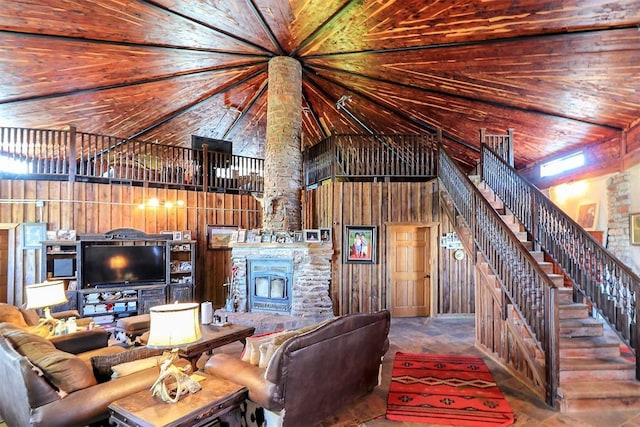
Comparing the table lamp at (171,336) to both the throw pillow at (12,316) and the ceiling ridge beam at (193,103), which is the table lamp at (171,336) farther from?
the ceiling ridge beam at (193,103)

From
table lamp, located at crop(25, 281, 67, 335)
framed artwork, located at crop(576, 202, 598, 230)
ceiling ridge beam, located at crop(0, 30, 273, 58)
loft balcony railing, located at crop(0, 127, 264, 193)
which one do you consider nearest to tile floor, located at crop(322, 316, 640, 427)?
framed artwork, located at crop(576, 202, 598, 230)

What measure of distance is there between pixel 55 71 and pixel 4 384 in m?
4.97

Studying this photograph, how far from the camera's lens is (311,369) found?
291 cm

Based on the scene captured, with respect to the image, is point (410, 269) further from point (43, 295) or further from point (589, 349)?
point (43, 295)

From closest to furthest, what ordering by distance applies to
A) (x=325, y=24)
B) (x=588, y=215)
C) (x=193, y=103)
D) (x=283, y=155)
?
1. (x=325, y=24)
2. (x=588, y=215)
3. (x=283, y=155)
4. (x=193, y=103)

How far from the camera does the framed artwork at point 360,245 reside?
7.27m

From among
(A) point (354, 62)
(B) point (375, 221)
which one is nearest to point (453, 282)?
(B) point (375, 221)

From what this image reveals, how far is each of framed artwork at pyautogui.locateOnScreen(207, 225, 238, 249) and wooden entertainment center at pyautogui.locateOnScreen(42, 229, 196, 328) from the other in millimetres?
641

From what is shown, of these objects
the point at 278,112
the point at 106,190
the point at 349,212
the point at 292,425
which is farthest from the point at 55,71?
the point at 292,425

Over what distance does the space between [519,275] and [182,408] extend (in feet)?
12.4

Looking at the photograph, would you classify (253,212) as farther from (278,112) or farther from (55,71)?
(55,71)

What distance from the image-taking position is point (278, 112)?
22.5 ft

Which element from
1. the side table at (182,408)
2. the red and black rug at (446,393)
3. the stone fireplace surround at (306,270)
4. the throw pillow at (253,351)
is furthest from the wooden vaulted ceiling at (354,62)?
the side table at (182,408)

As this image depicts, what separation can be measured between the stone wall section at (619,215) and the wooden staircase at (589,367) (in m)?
1.67
